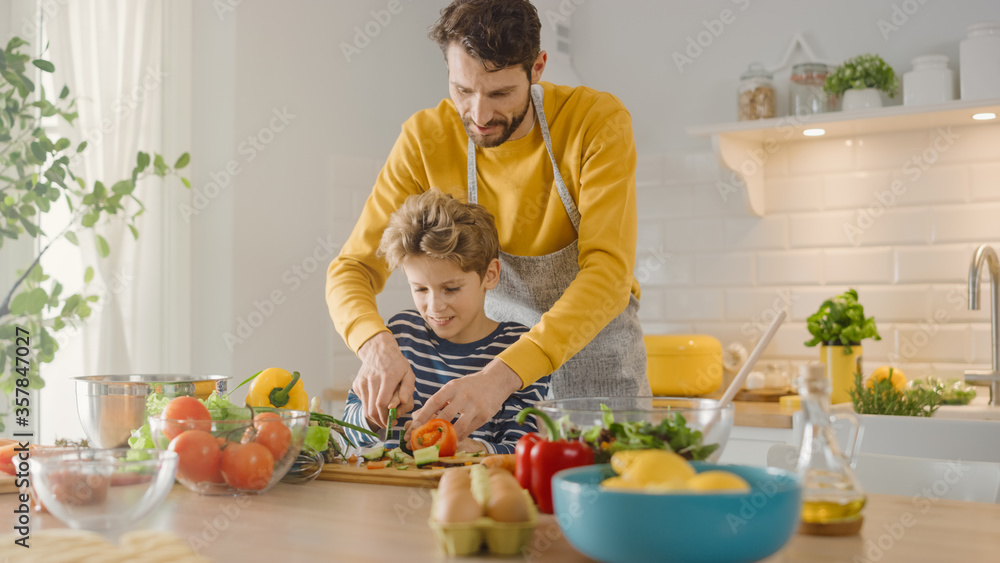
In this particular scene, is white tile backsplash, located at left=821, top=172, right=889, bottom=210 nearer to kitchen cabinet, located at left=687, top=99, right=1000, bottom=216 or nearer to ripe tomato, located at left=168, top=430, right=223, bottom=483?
kitchen cabinet, located at left=687, top=99, right=1000, bottom=216

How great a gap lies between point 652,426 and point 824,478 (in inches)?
6.8

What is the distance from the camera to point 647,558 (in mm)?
689

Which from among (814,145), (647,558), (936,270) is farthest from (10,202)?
(936,270)

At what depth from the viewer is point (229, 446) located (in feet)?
3.41

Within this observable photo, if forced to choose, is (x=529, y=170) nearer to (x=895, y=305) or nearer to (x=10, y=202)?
(x=10, y=202)

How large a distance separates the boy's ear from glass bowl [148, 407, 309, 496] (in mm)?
771

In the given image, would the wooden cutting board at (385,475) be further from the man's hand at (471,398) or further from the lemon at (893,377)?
the lemon at (893,377)

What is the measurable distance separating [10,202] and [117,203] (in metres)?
0.27

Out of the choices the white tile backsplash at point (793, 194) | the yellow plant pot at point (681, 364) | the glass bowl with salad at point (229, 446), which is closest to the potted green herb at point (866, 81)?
the white tile backsplash at point (793, 194)

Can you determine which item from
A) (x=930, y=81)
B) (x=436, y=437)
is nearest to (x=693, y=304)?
(x=930, y=81)

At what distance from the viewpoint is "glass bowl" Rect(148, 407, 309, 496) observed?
3.36 feet

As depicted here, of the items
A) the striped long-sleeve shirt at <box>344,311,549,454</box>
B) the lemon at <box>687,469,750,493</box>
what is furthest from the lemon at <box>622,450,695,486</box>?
the striped long-sleeve shirt at <box>344,311,549,454</box>

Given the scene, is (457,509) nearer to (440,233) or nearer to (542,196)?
(440,233)

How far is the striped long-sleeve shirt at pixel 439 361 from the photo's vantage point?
1.68 m
